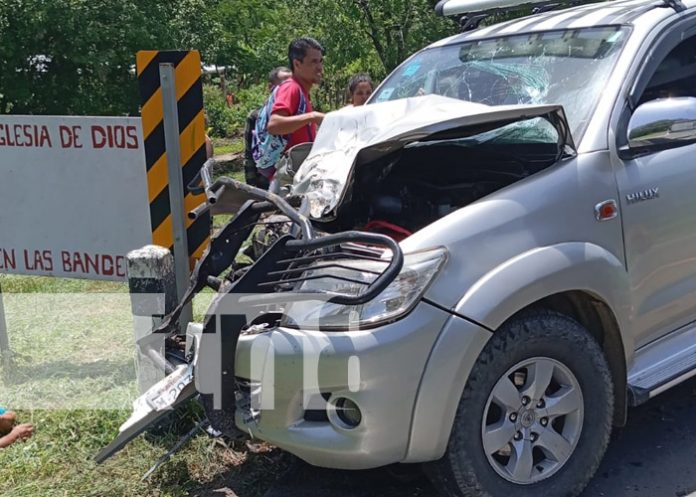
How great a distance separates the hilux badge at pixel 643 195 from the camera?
3285 mm

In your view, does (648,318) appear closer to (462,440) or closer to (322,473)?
(462,440)

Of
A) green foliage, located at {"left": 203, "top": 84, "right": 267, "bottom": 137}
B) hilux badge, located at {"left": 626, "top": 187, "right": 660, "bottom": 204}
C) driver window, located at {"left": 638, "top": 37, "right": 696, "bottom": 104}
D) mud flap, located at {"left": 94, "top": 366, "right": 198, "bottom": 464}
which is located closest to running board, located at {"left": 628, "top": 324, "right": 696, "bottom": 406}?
hilux badge, located at {"left": 626, "top": 187, "right": 660, "bottom": 204}

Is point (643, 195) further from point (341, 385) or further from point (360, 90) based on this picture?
point (360, 90)

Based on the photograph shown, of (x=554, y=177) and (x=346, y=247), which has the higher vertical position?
(x=554, y=177)

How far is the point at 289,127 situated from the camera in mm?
5344

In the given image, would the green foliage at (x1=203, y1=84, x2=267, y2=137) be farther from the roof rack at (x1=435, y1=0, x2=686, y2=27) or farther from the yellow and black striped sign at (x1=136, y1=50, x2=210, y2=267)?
the yellow and black striped sign at (x1=136, y1=50, x2=210, y2=267)

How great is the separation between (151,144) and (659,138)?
2.63 m

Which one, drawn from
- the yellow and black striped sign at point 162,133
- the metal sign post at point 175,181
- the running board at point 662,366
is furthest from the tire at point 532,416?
the yellow and black striped sign at point 162,133

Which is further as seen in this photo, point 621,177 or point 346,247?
point 621,177

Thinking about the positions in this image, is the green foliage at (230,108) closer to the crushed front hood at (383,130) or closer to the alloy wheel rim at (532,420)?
the crushed front hood at (383,130)

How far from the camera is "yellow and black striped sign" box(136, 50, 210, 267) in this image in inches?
165

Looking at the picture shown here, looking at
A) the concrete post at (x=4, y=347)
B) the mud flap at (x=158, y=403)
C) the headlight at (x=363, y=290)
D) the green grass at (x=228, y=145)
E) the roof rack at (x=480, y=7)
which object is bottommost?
the green grass at (x=228, y=145)

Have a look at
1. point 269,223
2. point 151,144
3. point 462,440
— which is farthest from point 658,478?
point 151,144

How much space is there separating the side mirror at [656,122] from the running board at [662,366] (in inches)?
36.0
